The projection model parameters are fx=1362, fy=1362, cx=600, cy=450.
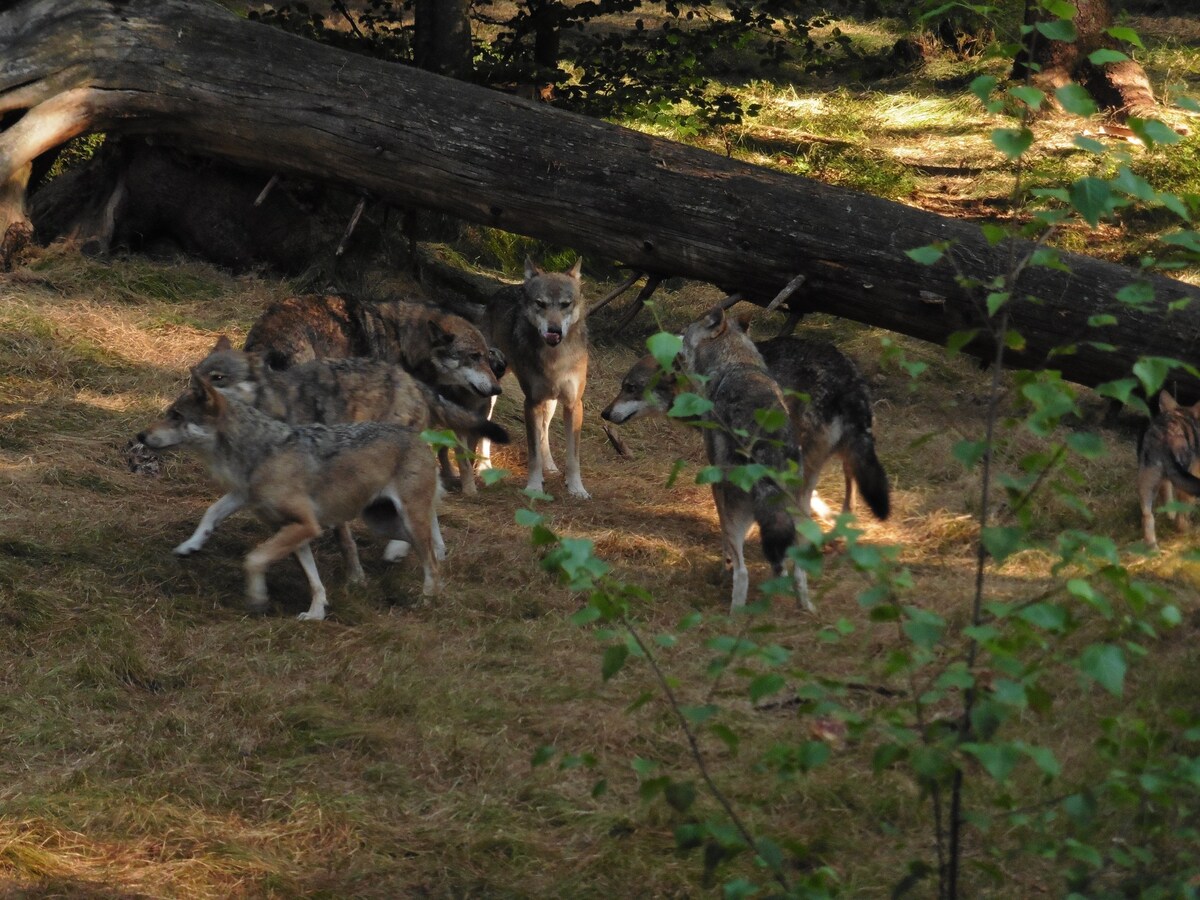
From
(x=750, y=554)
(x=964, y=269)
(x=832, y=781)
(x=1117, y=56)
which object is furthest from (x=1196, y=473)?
(x=1117, y=56)

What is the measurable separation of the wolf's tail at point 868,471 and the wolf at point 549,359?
205 cm

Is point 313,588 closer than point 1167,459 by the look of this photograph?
Yes

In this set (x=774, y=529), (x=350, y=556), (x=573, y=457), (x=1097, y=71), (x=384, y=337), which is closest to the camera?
(x=774, y=529)

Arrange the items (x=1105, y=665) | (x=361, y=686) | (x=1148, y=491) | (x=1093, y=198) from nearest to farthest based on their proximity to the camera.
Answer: (x=1105, y=665) < (x=1093, y=198) < (x=361, y=686) < (x=1148, y=491)

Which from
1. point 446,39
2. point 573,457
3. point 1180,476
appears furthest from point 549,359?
point 446,39

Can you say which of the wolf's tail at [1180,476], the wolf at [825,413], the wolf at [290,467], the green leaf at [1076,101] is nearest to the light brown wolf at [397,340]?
the wolf at [825,413]

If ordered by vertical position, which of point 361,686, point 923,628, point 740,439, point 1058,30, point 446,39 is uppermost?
point 1058,30

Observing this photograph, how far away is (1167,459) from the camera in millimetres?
8172

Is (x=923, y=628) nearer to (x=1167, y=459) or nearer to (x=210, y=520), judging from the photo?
(x=210, y=520)

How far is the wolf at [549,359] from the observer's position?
9.59 meters

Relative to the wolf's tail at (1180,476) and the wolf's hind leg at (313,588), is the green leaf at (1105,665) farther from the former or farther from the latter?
the wolf's tail at (1180,476)

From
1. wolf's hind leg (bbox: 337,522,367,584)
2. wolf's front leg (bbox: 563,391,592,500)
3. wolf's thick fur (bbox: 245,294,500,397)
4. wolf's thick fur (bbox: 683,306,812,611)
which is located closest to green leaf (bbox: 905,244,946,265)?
wolf's thick fur (bbox: 683,306,812,611)

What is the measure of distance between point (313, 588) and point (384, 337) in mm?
3044

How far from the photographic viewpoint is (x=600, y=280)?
43.0 ft
